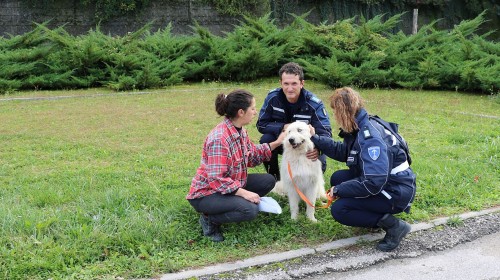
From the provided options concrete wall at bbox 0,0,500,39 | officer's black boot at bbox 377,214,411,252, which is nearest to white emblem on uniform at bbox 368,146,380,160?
officer's black boot at bbox 377,214,411,252

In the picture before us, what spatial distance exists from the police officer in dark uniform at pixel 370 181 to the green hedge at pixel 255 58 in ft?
29.4

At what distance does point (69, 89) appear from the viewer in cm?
1337

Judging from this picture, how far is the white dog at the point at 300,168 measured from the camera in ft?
15.2

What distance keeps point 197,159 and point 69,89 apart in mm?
7838

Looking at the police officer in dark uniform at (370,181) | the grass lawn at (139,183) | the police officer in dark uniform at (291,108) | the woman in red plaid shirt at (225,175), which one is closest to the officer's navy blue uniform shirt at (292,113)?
the police officer in dark uniform at (291,108)

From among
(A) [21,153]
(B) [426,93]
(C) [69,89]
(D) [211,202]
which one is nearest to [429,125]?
(B) [426,93]

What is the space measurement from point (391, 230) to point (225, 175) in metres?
1.45

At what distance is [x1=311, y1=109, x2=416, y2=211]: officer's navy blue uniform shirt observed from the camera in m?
4.03

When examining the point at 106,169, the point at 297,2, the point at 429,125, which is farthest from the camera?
the point at 297,2

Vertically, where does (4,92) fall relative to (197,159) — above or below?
above

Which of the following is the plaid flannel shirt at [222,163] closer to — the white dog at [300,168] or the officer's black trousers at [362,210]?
the white dog at [300,168]

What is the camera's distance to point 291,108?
18.2ft

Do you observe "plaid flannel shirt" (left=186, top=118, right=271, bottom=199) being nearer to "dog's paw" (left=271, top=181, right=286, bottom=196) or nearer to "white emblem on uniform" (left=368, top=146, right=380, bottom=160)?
"dog's paw" (left=271, top=181, right=286, bottom=196)

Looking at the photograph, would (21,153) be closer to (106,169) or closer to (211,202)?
(106,169)
